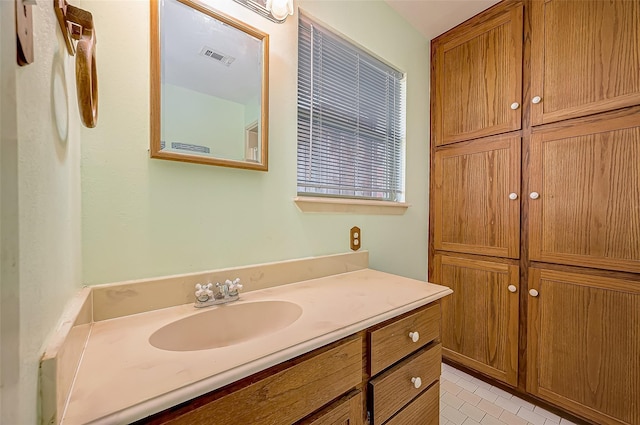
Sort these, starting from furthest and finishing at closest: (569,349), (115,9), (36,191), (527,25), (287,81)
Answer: (527,25)
(569,349)
(287,81)
(115,9)
(36,191)

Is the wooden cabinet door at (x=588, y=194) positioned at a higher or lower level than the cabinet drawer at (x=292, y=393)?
higher

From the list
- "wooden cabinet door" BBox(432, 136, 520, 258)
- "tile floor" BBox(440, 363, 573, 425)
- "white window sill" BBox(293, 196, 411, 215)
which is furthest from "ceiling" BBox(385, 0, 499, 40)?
"tile floor" BBox(440, 363, 573, 425)

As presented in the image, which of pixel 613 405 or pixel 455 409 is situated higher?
pixel 613 405

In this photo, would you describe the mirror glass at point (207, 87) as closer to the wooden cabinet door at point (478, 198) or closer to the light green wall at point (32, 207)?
the light green wall at point (32, 207)

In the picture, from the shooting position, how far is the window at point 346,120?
47.8 inches

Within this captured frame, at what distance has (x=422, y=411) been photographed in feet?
3.18

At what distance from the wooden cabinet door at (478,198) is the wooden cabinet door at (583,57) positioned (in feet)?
0.85

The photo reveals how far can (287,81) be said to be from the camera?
3.70ft

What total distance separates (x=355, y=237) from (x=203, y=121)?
0.87m

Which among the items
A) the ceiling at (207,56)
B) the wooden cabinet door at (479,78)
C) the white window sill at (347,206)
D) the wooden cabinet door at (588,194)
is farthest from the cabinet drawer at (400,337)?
the wooden cabinet door at (479,78)

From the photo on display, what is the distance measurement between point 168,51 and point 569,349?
6.93ft

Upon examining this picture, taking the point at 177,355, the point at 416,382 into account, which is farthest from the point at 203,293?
the point at 416,382

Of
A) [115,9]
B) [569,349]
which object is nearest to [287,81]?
[115,9]

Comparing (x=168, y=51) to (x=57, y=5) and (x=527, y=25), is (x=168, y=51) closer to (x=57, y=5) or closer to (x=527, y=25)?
(x=57, y=5)
